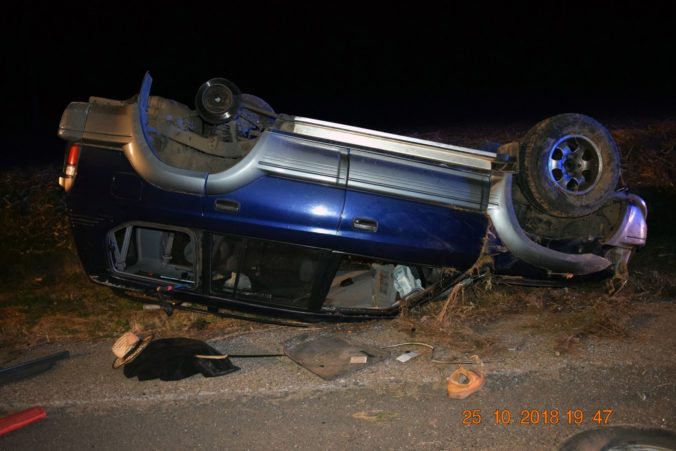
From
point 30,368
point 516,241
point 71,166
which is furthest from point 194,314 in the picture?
point 516,241

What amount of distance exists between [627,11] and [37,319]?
1949 centimetres

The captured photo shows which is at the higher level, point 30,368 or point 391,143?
point 391,143

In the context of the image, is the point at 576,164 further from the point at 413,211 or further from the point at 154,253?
the point at 154,253

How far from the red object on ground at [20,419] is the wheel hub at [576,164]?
13.7 ft

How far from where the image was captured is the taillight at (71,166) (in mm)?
4445

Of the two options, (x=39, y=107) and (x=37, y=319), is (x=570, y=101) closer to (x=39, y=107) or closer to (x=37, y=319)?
(x=37, y=319)

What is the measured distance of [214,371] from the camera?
440 centimetres

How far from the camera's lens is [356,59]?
1725 cm

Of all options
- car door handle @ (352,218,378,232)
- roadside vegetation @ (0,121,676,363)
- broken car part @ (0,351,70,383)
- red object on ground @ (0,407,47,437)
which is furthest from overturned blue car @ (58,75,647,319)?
red object on ground @ (0,407,47,437)

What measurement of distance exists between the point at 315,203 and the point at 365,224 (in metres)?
0.40

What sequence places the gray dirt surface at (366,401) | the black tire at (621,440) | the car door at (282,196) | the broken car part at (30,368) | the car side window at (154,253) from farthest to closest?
the car side window at (154,253) < the broken car part at (30,368) < the car door at (282,196) < the gray dirt surface at (366,401) < the black tire at (621,440)

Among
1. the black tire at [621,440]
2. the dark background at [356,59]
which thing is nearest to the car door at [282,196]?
the black tire at [621,440]

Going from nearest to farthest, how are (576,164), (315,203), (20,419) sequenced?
(20,419) < (315,203) < (576,164)
